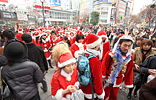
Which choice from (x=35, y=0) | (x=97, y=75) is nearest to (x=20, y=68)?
(x=97, y=75)

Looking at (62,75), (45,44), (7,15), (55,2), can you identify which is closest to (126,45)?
(62,75)

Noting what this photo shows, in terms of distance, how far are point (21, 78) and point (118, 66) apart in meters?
2.15

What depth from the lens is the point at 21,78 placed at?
4.98 ft

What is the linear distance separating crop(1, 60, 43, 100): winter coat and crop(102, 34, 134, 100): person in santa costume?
174cm

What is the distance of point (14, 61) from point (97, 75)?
1.58m

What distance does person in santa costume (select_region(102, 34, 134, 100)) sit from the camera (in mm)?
2050

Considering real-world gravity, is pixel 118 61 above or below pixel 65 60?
below

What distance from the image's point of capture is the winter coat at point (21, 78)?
1.45 metres

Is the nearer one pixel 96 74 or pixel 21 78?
pixel 21 78

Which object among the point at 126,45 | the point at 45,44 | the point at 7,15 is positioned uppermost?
the point at 7,15

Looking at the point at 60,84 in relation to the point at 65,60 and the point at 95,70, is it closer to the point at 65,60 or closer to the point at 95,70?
the point at 65,60

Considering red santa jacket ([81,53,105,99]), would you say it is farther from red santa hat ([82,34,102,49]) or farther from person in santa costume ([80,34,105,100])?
red santa hat ([82,34,102,49])

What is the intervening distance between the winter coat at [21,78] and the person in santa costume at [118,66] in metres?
1.74

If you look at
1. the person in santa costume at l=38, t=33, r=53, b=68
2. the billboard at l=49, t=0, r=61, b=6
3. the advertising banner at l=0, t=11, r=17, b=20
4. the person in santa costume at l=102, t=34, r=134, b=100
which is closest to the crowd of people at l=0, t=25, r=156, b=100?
the person in santa costume at l=102, t=34, r=134, b=100
